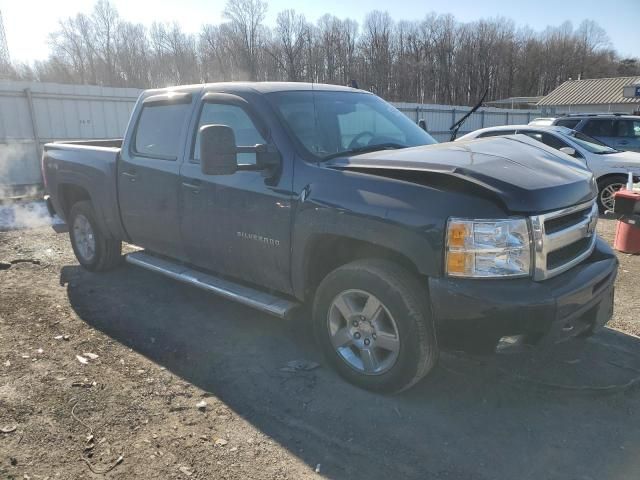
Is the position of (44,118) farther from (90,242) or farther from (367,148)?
(367,148)

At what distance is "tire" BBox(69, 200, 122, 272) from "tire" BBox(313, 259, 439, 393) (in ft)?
10.5

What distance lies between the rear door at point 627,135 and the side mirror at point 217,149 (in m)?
11.6

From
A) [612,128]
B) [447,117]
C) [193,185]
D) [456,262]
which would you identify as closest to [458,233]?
[456,262]

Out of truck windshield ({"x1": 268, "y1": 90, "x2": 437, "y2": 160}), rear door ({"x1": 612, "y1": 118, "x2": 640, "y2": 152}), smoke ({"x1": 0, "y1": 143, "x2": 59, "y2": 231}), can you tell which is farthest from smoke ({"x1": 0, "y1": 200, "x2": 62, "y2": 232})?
rear door ({"x1": 612, "y1": 118, "x2": 640, "y2": 152})

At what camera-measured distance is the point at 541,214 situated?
2.77 metres

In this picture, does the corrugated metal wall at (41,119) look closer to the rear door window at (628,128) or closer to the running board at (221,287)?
the running board at (221,287)

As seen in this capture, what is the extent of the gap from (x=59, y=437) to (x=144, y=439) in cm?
49

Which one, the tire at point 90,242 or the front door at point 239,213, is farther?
the tire at point 90,242

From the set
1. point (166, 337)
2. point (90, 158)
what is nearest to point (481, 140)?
point (166, 337)

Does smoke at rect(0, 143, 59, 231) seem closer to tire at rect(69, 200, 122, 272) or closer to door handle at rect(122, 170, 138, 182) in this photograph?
tire at rect(69, 200, 122, 272)

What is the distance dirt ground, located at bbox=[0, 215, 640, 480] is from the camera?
8.58 ft

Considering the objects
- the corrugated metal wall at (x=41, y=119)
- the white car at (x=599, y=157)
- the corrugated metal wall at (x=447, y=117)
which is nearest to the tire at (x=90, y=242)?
the white car at (x=599, y=157)

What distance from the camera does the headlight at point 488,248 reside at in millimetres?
2670

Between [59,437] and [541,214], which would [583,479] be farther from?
[59,437]
